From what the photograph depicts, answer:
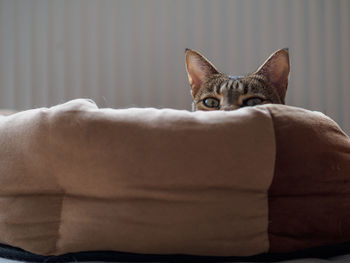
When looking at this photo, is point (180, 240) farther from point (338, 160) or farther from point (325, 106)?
point (325, 106)

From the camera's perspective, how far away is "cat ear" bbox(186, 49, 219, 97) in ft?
3.65

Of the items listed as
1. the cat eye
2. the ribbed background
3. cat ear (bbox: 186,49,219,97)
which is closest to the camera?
the cat eye

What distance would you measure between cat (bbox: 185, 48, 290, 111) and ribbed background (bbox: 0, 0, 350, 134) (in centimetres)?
53

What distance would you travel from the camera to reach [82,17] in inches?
65.7

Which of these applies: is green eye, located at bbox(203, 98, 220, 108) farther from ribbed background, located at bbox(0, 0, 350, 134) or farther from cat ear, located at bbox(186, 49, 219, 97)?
ribbed background, located at bbox(0, 0, 350, 134)

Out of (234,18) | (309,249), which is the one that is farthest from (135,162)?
(234,18)

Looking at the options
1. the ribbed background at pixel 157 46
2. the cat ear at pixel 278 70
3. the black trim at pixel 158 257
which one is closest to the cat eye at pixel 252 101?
the cat ear at pixel 278 70

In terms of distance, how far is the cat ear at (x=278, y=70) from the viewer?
3.36 feet

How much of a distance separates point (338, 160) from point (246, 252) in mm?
246

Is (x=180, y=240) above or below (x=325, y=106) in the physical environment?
below

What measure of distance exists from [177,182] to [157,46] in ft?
3.93

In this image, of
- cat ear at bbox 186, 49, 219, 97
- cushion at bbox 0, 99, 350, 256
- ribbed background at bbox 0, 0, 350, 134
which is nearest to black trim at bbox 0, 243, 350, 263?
cushion at bbox 0, 99, 350, 256

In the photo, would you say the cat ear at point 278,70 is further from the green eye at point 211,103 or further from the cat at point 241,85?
the green eye at point 211,103

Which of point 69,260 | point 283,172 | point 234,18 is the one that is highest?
point 234,18
